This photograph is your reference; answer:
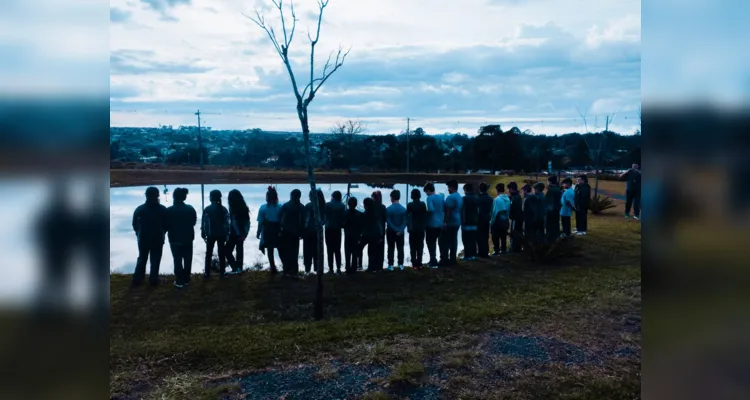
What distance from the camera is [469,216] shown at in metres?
9.84

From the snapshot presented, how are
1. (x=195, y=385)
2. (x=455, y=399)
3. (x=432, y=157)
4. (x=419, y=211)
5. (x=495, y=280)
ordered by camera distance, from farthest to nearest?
(x=432, y=157) → (x=419, y=211) → (x=495, y=280) → (x=195, y=385) → (x=455, y=399)

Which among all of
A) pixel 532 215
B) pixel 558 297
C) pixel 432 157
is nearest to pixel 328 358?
pixel 558 297

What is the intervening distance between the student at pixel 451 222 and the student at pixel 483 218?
44cm

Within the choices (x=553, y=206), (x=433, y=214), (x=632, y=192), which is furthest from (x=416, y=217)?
(x=632, y=192)

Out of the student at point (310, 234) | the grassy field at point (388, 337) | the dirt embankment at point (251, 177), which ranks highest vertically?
the dirt embankment at point (251, 177)

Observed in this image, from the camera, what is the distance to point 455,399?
439 cm

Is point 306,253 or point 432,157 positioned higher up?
point 432,157

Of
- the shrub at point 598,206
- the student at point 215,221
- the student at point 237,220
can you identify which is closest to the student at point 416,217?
the student at point 237,220

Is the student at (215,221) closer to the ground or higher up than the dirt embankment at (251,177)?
closer to the ground

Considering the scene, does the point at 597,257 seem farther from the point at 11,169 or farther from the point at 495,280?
the point at 11,169

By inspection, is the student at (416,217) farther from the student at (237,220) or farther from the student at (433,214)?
the student at (237,220)

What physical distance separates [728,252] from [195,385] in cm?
443

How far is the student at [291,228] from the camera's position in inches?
341

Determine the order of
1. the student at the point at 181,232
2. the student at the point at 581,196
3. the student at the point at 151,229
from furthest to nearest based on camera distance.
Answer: the student at the point at 581,196 → the student at the point at 181,232 → the student at the point at 151,229
